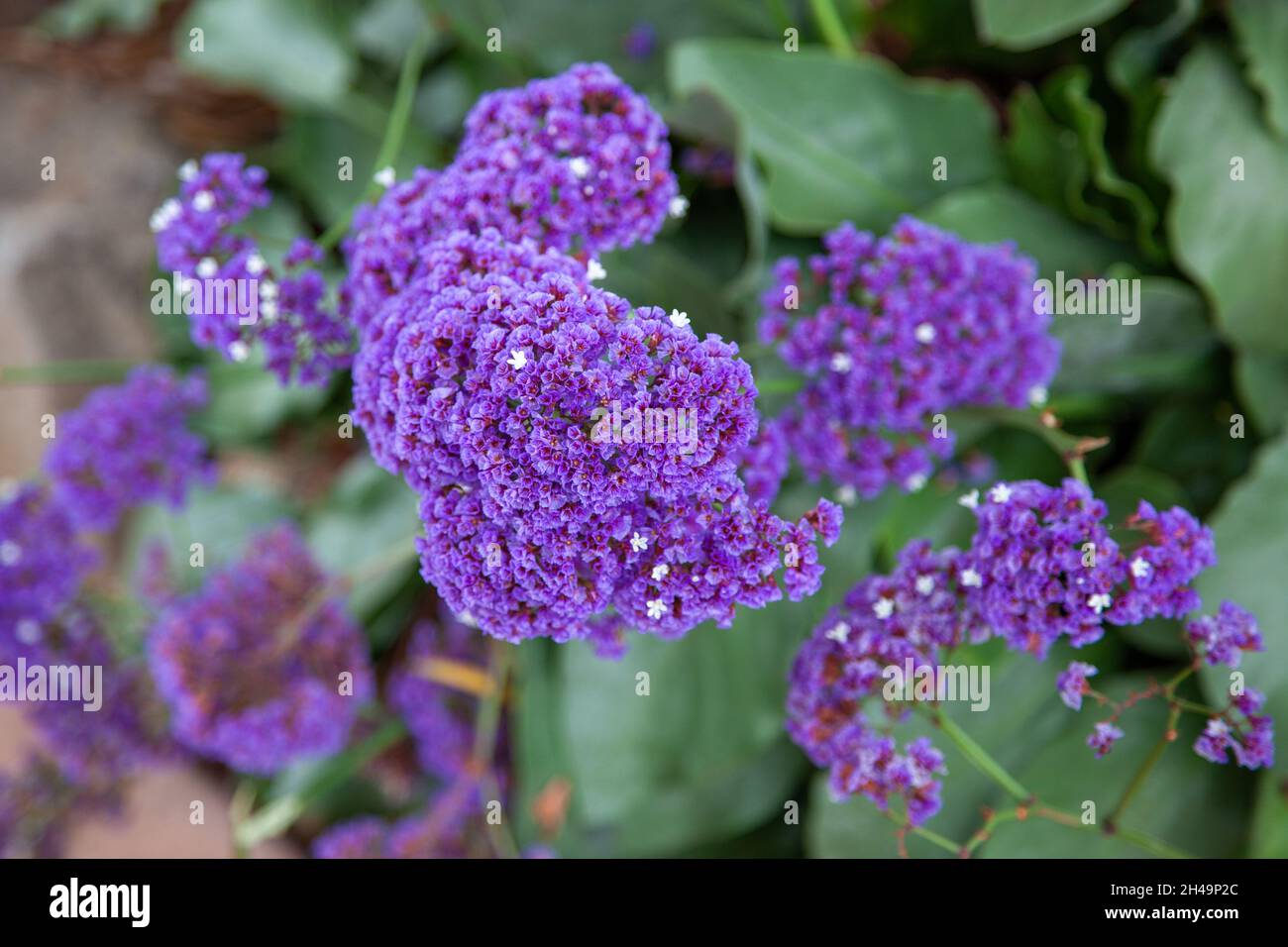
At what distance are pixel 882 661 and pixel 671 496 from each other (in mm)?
273

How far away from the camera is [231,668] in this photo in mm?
1460

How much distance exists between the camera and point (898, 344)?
1047mm

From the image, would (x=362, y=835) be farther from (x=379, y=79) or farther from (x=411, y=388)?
(x=379, y=79)

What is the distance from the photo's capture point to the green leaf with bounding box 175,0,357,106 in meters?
1.81

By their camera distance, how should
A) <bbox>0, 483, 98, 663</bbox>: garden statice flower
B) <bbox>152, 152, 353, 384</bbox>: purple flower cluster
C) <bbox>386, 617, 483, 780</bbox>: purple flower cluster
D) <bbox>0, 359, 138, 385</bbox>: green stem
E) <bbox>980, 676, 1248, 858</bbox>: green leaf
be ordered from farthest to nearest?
<bbox>386, 617, 483, 780</bbox>: purple flower cluster → <bbox>0, 359, 138, 385</bbox>: green stem → <bbox>0, 483, 98, 663</bbox>: garden statice flower → <bbox>980, 676, 1248, 858</bbox>: green leaf → <bbox>152, 152, 353, 384</bbox>: purple flower cluster

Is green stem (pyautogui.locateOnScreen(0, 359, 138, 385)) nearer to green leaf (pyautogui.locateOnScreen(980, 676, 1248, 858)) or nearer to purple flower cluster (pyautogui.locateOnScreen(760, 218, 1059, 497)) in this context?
purple flower cluster (pyautogui.locateOnScreen(760, 218, 1059, 497))

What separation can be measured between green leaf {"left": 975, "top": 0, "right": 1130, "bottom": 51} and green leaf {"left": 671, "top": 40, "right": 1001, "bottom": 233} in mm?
111

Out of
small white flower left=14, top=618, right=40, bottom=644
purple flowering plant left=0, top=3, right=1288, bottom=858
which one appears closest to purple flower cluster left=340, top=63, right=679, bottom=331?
purple flowering plant left=0, top=3, right=1288, bottom=858

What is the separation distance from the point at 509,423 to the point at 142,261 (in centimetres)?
182

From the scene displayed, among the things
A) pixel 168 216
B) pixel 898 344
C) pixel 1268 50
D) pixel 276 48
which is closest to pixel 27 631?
pixel 168 216

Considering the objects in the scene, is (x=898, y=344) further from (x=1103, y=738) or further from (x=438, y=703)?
(x=438, y=703)

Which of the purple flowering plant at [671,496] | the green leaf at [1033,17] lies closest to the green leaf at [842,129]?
the purple flowering plant at [671,496]

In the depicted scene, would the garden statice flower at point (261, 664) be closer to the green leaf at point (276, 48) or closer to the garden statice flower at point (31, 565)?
the garden statice flower at point (31, 565)
